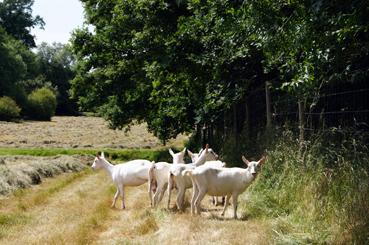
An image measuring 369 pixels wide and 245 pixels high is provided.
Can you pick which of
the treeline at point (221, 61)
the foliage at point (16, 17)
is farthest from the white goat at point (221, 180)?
the foliage at point (16, 17)

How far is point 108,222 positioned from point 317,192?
4.30 meters

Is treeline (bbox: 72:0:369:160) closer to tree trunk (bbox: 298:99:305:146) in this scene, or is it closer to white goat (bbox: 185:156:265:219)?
tree trunk (bbox: 298:99:305:146)

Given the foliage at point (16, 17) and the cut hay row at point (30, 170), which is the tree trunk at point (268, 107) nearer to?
the cut hay row at point (30, 170)

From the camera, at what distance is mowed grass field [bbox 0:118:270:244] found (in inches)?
322

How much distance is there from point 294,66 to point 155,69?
25.1ft

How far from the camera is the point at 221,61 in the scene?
1397 centimetres

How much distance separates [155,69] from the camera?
16125 millimetres

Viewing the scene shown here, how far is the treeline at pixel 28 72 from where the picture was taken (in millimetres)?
74375

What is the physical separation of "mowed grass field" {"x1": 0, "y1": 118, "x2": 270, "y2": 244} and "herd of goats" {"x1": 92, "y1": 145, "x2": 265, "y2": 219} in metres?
0.35

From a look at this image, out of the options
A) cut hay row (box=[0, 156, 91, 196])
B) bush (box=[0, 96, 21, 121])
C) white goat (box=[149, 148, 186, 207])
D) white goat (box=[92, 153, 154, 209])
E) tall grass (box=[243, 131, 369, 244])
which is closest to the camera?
tall grass (box=[243, 131, 369, 244])

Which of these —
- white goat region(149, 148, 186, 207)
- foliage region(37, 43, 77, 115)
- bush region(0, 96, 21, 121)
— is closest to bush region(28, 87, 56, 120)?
bush region(0, 96, 21, 121)

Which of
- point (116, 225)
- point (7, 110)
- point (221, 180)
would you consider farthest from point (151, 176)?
point (7, 110)

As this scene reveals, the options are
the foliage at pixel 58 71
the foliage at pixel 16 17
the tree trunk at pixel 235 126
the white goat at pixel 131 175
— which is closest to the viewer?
the white goat at pixel 131 175

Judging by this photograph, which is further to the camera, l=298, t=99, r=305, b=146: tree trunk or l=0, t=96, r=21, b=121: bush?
l=0, t=96, r=21, b=121: bush
